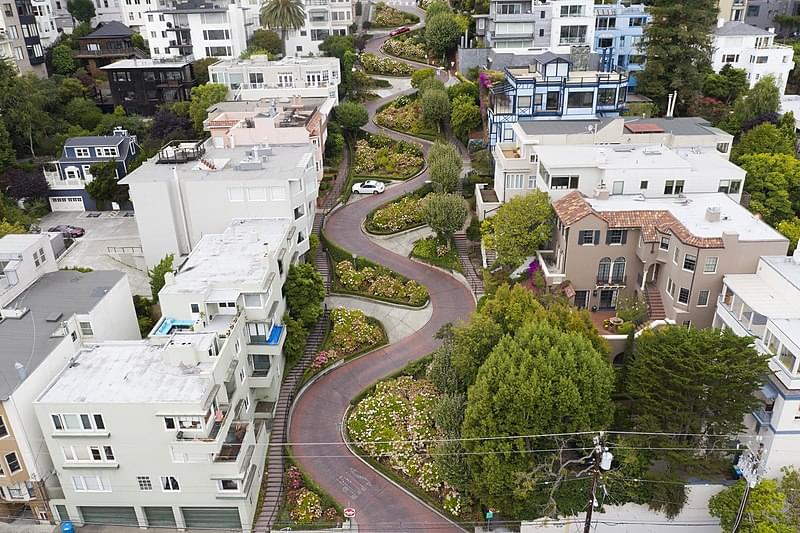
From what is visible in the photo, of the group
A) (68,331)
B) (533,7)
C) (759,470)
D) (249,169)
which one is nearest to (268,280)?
(68,331)

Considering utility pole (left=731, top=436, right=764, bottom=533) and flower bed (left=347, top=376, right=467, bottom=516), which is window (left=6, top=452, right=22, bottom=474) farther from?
utility pole (left=731, top=436, right=764, bottom=533)

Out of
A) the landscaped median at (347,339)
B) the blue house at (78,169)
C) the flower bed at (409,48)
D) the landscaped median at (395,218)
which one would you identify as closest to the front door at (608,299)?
the landscaped median at (347,339)

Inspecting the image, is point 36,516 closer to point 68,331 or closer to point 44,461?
point 44,461

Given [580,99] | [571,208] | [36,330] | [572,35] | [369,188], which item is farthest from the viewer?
[572,35]

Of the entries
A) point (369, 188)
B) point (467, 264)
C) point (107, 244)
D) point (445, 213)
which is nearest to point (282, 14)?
point (369, 188)

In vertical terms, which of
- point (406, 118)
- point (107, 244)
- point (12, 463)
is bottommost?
point (107, 244)

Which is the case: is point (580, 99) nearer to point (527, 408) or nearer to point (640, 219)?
point (640, 219)

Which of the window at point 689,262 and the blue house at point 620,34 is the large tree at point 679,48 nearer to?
A: the blue house at point 620,34
